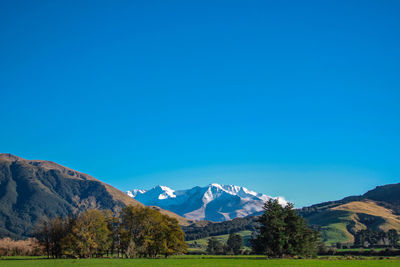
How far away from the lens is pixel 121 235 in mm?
138375

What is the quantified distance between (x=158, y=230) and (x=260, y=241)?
39.2 metres

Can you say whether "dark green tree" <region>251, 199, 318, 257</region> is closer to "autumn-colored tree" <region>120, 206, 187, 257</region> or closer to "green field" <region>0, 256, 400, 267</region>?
"green field" <region>0, 256, 400, 267</region>

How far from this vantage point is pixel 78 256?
135 metres

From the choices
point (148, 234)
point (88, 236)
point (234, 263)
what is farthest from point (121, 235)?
point (234, 263)

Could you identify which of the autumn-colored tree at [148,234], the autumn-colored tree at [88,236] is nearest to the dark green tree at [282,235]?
the autumn-colored tree at [148,234]

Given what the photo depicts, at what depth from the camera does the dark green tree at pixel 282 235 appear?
4402 inches

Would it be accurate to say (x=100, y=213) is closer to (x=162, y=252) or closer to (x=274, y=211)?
(x=162, y=252)

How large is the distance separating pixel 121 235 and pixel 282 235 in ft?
194

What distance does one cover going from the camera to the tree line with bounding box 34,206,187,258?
13250 centimetres

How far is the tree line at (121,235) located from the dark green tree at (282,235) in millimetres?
34039

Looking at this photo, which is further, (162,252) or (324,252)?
(324,252)

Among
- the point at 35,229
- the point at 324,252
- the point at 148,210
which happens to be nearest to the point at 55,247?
the point at 35,229

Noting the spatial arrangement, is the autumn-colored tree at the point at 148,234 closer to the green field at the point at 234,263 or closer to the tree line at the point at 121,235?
the tree line at the point at 121,235

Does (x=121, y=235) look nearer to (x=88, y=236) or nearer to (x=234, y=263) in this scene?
(x=88, y=236)
